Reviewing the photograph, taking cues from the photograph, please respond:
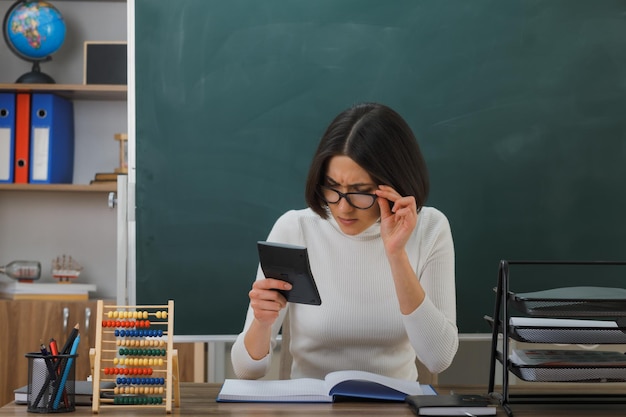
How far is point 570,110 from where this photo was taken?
106 inches

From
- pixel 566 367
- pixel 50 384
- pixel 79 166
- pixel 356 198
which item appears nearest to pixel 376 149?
pixel 356 198

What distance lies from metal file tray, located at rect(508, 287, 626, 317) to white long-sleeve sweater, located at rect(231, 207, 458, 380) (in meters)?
0.34

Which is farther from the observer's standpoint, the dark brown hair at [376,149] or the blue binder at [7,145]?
the blue binder at [7,145]

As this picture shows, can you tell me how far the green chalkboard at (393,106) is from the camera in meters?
2.65

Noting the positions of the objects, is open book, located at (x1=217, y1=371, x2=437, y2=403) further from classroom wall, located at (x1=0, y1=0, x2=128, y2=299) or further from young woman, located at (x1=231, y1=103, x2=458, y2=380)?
classroom wall, located at (x1=0, y1=0, x2=128, y2=299)

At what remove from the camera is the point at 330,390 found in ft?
5.62

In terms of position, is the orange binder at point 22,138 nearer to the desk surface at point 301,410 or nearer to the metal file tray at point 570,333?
the desk surface at point 301,410

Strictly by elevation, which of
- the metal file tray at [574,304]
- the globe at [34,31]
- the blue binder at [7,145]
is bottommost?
the metal file tray at [574,304]

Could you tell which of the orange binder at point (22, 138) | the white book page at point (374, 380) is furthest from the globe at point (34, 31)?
the white book page at point (374, 380)

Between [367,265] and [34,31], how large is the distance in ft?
6.57

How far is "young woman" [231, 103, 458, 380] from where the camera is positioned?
6.25ft

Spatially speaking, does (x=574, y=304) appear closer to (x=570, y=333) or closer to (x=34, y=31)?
(x=570, y=333)

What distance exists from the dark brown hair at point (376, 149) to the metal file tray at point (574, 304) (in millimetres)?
455

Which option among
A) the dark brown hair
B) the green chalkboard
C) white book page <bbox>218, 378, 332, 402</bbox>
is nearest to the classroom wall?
the green chalkboard
